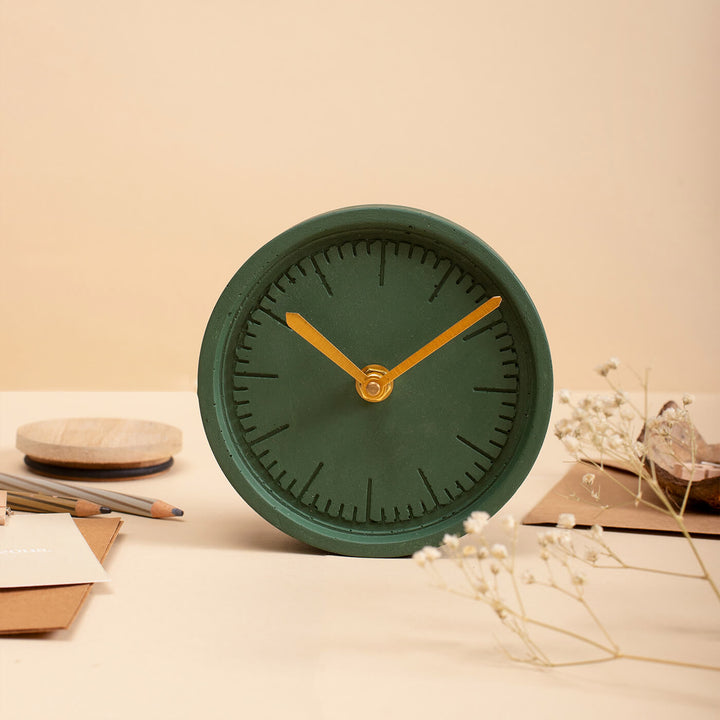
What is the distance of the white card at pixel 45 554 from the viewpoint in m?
1.01

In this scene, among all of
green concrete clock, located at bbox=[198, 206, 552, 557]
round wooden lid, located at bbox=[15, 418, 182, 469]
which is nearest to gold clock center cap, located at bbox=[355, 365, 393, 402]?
green concrete clock, located at bbox=[198, 206, 552, 557]

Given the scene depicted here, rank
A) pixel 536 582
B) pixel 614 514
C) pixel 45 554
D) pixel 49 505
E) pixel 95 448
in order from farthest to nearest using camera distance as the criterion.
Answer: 1. pixel 95 448
2. pixel 614 514
3. pixel 49 505
4. pixel 45 554
5. pixel 536 582

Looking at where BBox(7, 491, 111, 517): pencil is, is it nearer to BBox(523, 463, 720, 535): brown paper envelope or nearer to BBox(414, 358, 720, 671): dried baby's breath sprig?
BBox(414, 358, 720, 671): dried baby's breath sprig

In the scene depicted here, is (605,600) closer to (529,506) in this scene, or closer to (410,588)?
(410,588)

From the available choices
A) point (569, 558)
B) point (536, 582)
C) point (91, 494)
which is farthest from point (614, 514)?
point (91, 494)

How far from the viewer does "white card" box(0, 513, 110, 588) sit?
1008 mm

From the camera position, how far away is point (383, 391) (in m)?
1.19

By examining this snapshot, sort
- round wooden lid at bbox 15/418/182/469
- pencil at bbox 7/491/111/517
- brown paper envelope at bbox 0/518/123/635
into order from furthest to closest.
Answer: round wooden lid at bbox 15/418/182/469 < pencil at bbox 7/491/111/517 < brown paper envelope at bbox 0/518/123/635

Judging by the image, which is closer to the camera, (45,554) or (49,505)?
(45,554)

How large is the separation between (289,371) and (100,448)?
20.6 inches

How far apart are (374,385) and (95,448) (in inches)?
24.5

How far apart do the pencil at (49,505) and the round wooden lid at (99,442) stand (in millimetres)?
282

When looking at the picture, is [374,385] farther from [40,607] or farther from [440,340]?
[40,607]

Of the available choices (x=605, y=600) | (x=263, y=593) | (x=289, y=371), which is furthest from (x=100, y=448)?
(x=605, y=600)
